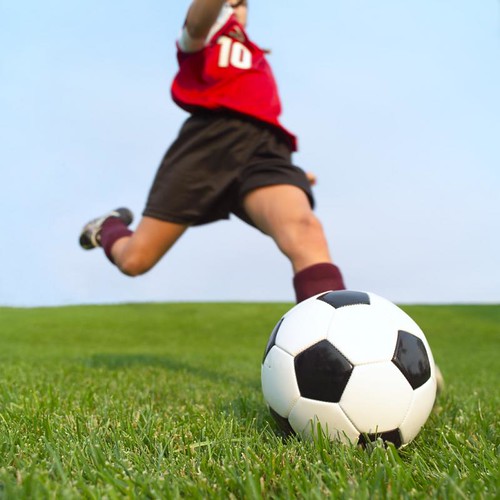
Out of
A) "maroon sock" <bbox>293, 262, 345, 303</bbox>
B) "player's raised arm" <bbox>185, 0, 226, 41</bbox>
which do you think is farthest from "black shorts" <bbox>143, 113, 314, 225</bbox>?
"maroon sock" <bbox>293, 262, 345, 303</bbox>

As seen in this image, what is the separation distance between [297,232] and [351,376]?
1584 millimetres

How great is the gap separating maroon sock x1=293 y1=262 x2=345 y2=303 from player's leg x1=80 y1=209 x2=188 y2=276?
1.40 metres

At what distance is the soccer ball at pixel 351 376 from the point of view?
2.03 metres

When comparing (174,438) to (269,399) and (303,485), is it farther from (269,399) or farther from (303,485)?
(303,485)

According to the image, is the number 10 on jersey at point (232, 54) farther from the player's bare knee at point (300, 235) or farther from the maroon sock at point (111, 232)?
the maroon sock at point (111, 232)

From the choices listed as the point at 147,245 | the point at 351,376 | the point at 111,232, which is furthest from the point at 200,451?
the point at 111,232

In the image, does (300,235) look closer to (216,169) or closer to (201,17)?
(216,169)

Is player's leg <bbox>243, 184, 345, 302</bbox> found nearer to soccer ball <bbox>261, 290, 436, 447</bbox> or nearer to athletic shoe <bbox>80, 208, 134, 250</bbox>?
soccer ball <bbox>261, 290, 436, 447</bbox>

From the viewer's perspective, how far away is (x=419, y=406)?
212 cm

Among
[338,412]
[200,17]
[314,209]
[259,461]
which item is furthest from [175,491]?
[200,17]

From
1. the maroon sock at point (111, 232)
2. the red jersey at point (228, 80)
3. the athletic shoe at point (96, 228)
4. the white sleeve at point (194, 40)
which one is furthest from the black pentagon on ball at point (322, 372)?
the athletic shoe at point (96, 228)

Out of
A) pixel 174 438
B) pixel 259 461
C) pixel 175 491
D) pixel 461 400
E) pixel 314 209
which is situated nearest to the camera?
pixel 175 491

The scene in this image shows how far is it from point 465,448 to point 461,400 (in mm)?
1557

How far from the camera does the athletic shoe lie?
17.2 ft
